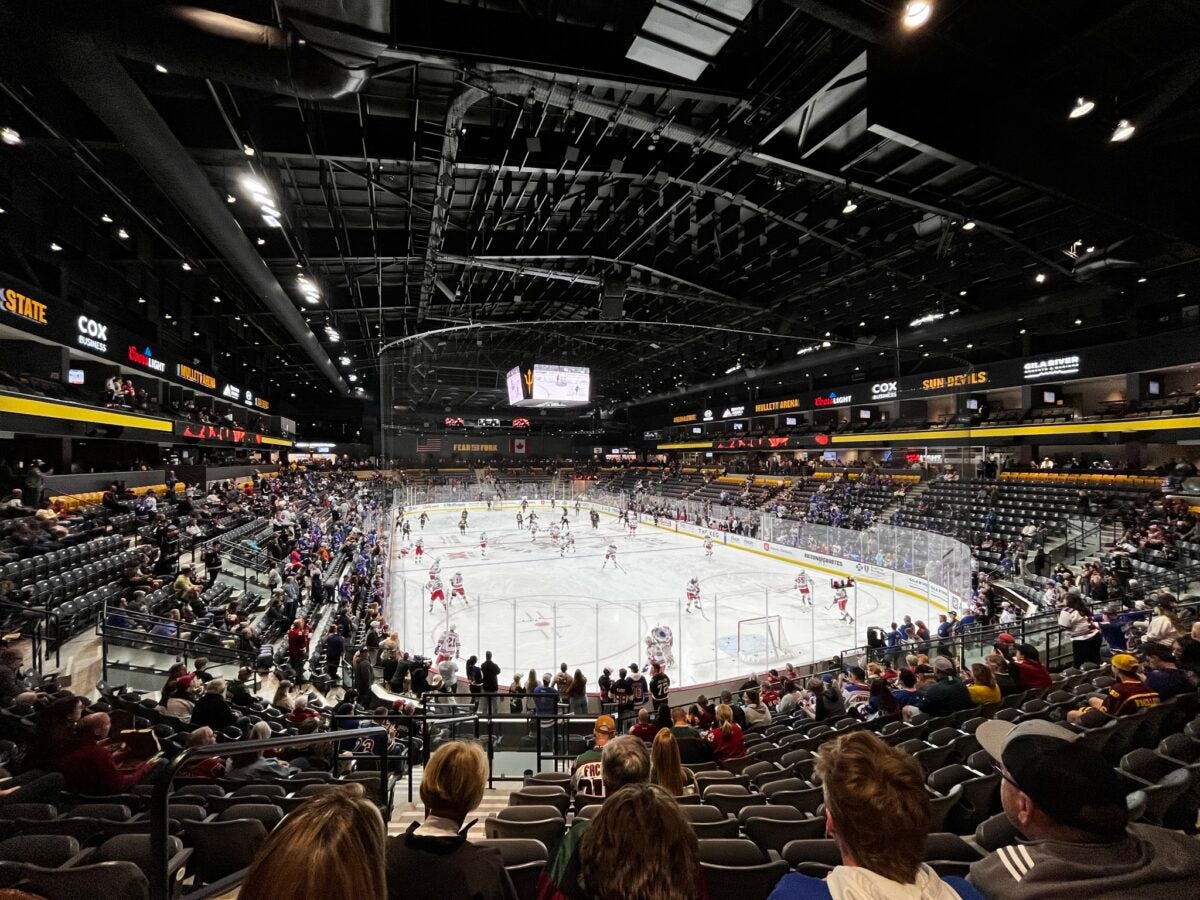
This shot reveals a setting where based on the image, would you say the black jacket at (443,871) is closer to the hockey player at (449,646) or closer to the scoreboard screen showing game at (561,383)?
the hockey player at (449,646)

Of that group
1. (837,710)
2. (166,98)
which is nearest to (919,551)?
(837,710)

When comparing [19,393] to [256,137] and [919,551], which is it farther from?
[919,551]

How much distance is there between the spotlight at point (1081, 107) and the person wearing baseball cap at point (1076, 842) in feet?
26.1

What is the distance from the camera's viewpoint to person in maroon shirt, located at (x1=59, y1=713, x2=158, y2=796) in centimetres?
356

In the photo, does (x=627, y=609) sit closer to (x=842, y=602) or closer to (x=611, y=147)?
(x=842, y=602)

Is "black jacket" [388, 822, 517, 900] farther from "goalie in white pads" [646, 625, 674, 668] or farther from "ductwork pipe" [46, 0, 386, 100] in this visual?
"goalie in white pads" [646, 625, 674, 668]

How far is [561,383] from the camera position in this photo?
87.7 ft

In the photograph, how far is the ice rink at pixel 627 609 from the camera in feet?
39.9

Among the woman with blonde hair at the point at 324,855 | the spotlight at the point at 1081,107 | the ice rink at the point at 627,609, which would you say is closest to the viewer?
the woman with blonde hair at the point at 324,855

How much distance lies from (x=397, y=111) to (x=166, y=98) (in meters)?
3.21

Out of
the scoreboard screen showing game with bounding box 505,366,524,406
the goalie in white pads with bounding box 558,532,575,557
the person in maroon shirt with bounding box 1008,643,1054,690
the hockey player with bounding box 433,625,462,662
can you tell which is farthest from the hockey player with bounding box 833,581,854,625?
the scoreboard screen showing game with bounding box 505,366,524,406

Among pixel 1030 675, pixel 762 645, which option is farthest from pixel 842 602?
pixel 1030 675

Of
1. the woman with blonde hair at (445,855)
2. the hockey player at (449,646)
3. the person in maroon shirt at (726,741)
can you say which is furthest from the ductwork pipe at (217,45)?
the hockey player at (449,646)

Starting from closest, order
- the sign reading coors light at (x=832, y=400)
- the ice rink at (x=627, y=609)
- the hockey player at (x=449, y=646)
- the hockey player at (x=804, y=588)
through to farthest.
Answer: the hockey player at (x=449, y=646) < the ice rink at (x=627, y=609) < the hockey player at (x=804, y=588) < the sign reading coors light at (x=832, y=400)
